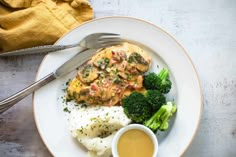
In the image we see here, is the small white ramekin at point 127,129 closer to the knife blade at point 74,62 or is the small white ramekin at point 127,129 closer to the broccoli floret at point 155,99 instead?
the broccoli floret at point 155,99

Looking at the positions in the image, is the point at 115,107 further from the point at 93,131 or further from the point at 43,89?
the point at 43,89

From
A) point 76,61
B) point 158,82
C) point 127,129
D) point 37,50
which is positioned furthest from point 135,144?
point 37,50

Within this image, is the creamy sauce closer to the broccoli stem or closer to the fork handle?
the broccoli stem

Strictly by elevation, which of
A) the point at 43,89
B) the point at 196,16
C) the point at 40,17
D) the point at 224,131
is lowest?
the point at 43,89

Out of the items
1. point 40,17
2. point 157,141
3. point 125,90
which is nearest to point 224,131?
point 157,141

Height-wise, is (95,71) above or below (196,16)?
below

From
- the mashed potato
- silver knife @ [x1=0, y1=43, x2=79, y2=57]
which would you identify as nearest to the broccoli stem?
the mashed potato
